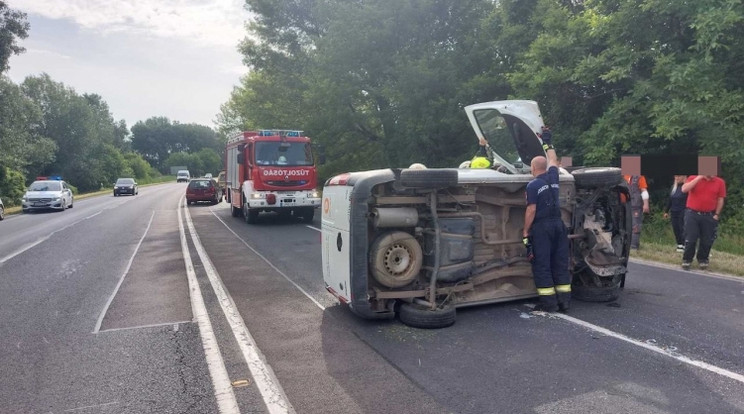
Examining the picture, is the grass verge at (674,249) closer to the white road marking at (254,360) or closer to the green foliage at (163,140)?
the white road marking at (254,360)

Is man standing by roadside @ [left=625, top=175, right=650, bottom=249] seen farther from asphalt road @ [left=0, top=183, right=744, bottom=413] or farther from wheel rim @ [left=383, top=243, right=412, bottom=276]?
wheel rim @ [left=383, top=243, right=412, bottom=276]

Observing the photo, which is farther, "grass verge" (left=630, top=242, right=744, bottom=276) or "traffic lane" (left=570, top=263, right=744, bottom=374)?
"grass verge" (left=630, top=242, right=744, bottom=276)

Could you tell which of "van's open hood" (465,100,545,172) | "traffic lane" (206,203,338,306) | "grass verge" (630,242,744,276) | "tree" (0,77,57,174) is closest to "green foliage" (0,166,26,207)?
"tree" (0,77,57,174)

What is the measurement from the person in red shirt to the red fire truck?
1054cm

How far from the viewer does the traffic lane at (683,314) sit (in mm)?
4777

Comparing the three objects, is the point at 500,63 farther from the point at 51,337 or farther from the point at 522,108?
the point at 51,337

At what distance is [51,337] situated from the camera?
5.37 metres

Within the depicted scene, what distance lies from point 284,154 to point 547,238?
38.7 feet

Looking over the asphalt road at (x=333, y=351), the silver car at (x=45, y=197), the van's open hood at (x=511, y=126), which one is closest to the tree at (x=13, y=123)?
the silver car at (x=45, y=197)

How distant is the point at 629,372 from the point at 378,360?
2.04 meters

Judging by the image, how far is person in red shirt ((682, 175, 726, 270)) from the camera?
26.7 feet

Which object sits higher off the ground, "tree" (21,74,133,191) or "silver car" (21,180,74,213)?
"tree" (21,74,133,191)

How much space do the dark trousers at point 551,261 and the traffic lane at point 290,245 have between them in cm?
250

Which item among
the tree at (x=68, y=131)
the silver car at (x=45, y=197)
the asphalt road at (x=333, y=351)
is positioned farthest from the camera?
the tree at (x=68, y=131)
